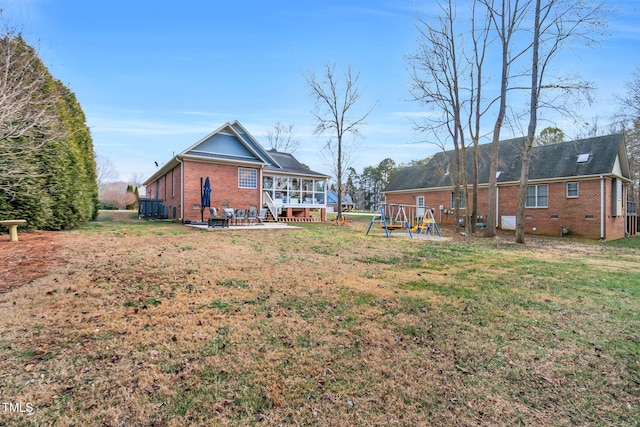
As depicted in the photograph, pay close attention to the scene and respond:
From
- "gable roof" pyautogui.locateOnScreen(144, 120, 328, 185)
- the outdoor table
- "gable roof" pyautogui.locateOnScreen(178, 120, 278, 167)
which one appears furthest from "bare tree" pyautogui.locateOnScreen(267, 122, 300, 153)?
the outdoor table

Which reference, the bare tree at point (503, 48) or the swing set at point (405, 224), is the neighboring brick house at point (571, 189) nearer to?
the bare tree at point (503, 48)

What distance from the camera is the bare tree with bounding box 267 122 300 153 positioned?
44.4 metres

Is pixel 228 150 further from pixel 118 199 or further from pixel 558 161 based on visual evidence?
pixel 118 199

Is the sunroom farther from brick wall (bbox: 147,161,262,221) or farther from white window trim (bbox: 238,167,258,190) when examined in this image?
brick wall (bbox: 147,161,262,221)

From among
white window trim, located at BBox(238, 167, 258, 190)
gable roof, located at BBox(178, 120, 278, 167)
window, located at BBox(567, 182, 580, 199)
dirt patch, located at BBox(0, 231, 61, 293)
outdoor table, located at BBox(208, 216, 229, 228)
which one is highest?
gable roof, located at BBox(178, 120, 278, 167)

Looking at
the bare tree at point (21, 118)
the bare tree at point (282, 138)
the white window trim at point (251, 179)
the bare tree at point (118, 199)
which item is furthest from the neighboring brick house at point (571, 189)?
the bare tree at point (118, 199)

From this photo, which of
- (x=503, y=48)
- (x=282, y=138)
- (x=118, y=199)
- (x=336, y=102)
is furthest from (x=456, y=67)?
(x=118, y=199)

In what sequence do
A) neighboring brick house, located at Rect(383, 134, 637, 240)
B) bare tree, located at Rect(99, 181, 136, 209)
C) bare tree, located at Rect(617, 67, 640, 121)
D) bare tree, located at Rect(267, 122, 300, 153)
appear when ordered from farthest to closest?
bare tree, located at Rect(267, 122, 300, 153) → bare tree, located at Rect(99, 181, 136, 209) → bare tree, located at Rect(617, 67, 640, 121) → neighboring brick house, located at Rect(383, 134, 637, 240)

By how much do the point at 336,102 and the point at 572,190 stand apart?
1990 centimetres

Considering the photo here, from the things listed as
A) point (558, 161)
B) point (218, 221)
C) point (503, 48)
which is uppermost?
point (503, 48)

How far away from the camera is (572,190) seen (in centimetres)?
1786

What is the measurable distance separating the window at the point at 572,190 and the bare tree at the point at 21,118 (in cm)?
2503

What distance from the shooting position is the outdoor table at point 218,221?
1404 cm

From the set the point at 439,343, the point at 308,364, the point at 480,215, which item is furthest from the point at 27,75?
the point at 480,215
